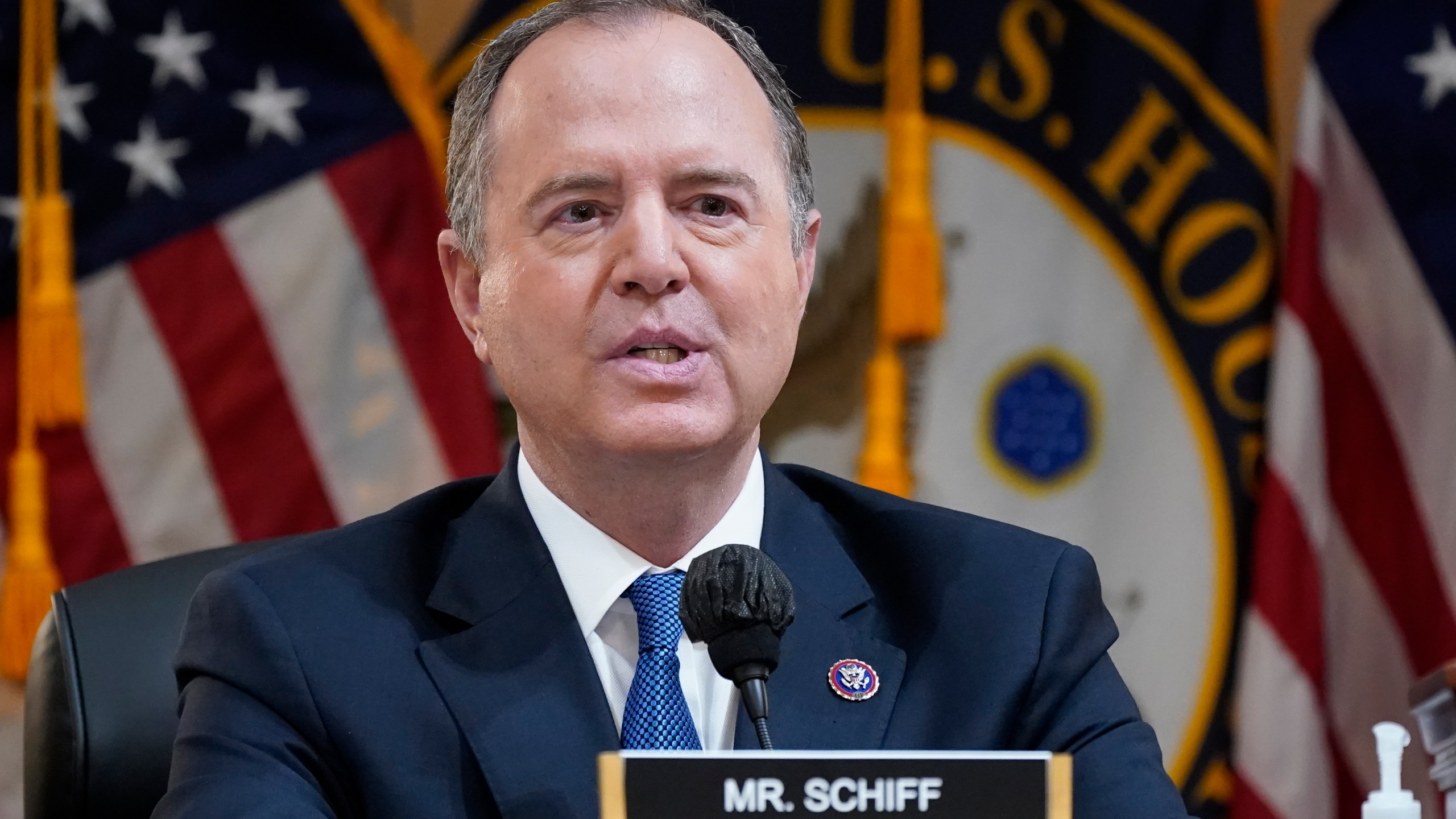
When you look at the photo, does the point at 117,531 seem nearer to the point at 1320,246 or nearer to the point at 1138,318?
the point at 1138,318

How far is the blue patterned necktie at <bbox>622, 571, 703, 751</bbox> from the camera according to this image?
5.04ft

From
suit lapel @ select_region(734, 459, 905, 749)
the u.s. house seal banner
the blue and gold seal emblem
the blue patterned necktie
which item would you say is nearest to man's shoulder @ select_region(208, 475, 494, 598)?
the blue patterned necktie

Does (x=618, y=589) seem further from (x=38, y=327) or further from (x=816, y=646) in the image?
(x=38, y=327)

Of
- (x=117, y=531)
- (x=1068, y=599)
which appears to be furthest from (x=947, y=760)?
(x=117, y=531)

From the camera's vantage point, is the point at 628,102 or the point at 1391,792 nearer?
the point at 1391,792

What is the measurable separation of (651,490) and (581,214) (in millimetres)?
294

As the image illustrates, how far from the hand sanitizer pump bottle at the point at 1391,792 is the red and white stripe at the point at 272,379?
2291 millimetres

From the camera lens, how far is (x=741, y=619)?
4.20ft

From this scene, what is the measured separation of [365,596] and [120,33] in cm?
200

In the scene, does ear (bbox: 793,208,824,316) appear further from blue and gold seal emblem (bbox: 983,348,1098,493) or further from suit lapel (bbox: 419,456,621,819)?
blue and gold seal emblem (bbox: 983,348,1098,493)

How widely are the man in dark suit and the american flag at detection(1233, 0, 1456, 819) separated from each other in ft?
5.21

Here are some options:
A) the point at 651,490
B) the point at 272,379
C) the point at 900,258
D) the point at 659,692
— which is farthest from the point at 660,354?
the point at 272,379

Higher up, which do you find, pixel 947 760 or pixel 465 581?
pixel 465 581

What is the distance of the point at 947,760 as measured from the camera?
3.50 ft
